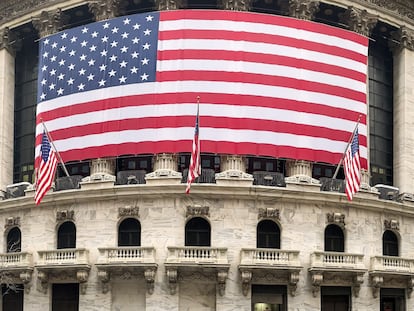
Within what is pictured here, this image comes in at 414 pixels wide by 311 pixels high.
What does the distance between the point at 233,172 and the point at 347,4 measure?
15.7 meters

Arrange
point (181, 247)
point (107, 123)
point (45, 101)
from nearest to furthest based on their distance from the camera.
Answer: point (181, 247) → point (107, 123) → point (45, 101)

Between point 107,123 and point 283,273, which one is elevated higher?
point 107,123

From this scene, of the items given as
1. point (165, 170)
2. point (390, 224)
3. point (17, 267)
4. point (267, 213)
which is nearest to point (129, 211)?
point (165, 170)

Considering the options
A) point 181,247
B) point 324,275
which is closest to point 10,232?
point 181,247

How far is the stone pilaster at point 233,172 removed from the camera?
42.2m

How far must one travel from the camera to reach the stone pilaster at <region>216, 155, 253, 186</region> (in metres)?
42.2

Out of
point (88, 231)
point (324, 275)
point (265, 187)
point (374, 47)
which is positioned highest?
point (374, 47)

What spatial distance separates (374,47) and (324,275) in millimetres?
19533

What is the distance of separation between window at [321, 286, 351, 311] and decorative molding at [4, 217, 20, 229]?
20.1 meters

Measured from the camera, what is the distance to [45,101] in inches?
1877

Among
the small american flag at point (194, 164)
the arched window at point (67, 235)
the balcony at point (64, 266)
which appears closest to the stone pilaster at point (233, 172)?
the small american flag at point (194, 164)

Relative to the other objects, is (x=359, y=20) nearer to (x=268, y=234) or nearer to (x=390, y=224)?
(x=390, y=224)

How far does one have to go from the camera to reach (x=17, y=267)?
4328 cm

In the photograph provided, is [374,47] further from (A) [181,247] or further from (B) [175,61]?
(A) [181,247]
